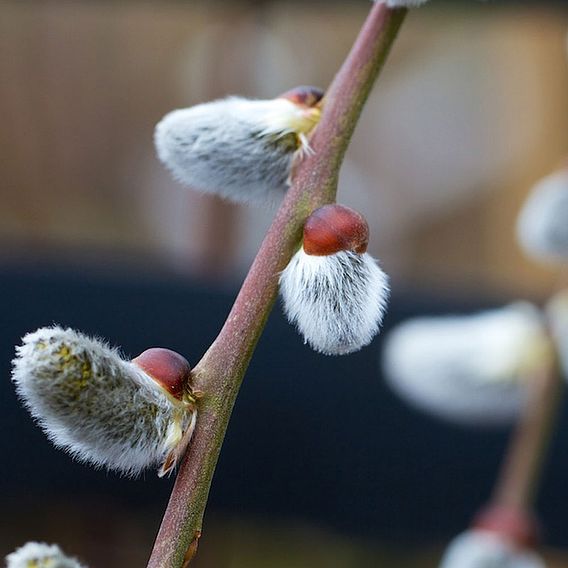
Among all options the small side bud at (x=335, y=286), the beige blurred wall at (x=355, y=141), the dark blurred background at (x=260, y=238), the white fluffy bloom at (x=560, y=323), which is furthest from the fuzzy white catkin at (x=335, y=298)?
the beige blurred wall at (x=355, y=141)

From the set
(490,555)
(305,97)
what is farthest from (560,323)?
(305,97)

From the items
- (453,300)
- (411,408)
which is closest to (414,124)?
(453,300)

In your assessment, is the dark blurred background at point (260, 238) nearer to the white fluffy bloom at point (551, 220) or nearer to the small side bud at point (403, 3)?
the small side bud at point (403, 3)

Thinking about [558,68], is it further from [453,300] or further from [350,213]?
[350,213]

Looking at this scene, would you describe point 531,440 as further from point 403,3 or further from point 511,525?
point 403,3

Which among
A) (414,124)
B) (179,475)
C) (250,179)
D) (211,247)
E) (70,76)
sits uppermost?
(414,124)

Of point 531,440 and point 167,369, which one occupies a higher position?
point 531,440
